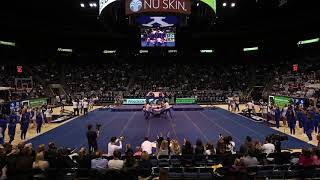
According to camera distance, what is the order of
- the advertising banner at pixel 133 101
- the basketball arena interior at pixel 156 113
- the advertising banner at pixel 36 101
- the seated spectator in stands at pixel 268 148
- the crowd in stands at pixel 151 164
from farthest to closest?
the advertising banner at pixel 133 101, the advertising banner at pixel 36 101, the seated spectator in stands at pixel 268 148, the basketball arena interior at pixel 156 113, the crowd in stands at pixel 151 164

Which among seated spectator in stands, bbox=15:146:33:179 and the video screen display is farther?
the video screen display

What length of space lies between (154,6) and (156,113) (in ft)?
37.1

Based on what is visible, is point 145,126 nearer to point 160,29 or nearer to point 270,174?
point 160,29

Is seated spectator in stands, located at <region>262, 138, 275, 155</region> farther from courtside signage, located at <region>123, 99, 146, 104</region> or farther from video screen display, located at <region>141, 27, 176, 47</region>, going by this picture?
courtside signage, located at <region>123, 99, 146, 104</region>

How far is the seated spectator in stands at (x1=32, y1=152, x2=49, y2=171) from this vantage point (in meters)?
8.76

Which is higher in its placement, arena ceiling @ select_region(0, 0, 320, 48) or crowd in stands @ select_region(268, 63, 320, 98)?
arena ceiling @ select_region(0, 0, 320, 48)

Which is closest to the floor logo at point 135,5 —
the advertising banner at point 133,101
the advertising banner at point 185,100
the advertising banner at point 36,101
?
the advertising banner at point 36,101

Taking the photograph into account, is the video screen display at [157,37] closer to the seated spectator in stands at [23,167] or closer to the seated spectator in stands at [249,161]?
the seated spectator in stands at [249,161]

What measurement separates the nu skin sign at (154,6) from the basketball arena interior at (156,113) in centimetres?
7

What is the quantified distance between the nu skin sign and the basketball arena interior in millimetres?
65

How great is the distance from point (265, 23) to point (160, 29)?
23021 millimetres

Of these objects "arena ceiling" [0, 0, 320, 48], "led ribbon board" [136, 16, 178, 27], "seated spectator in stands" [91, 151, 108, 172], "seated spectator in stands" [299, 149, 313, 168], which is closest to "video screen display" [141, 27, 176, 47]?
"led ribbon board" [136, 16, 178, 27]

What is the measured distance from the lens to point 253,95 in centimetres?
4884

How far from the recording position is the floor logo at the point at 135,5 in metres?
19.6
